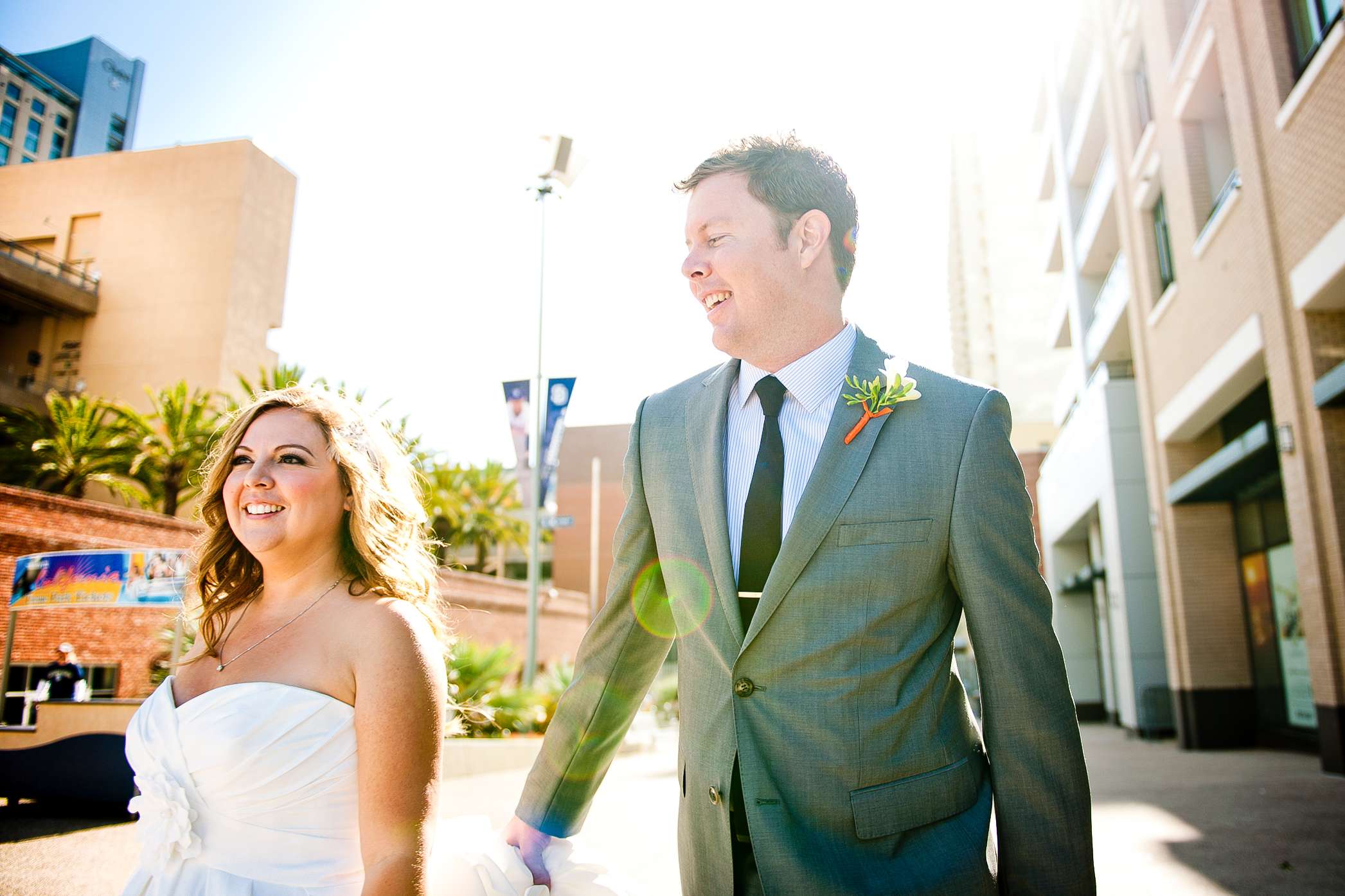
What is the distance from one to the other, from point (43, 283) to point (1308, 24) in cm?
3521

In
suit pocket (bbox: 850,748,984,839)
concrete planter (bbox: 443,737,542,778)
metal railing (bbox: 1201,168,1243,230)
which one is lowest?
concrete planter (bbox: 443,737,542,778)

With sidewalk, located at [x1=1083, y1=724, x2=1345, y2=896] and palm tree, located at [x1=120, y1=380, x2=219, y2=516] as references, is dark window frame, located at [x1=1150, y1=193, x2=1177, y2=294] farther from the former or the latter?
palm tree, located at [x1=120, y1=380, x2=219, y2=516]

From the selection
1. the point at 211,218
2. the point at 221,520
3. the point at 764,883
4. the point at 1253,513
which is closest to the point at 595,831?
the point at 221,520

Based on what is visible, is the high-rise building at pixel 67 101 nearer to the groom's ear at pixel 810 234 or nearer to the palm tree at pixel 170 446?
the groom's ear at pixel 810 234

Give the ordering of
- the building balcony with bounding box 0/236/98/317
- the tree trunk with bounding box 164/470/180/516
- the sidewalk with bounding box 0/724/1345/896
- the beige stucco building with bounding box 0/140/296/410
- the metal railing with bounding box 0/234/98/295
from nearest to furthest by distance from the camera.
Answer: the sidewalk with bounding box 0/724/1345/896 < the tree trunk with bounding box 164/470/180/516 < the metal railing with bounding box 0/234/98/295 < the building balcony with bounding box 0/236/98/317 < the beige stucco building with bounding box 0/140/296/410

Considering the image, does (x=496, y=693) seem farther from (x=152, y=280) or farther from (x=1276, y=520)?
(x=152, y=280)

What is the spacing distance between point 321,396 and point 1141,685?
64.2 feet

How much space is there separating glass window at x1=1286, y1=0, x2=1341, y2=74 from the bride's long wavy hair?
10862 mm

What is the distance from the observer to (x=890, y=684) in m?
1.96

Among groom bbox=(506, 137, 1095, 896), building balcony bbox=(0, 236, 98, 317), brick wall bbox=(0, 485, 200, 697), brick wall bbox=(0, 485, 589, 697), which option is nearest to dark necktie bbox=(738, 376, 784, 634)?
groom bbox=(506, 137, 1095, 896)

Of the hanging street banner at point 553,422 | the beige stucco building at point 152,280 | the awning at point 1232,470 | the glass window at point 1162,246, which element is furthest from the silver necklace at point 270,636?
the beige stucco building at point 152,280

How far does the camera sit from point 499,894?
2.31 meters

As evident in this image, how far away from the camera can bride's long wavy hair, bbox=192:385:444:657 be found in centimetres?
273

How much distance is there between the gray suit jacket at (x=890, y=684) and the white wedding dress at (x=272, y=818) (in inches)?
23.5
